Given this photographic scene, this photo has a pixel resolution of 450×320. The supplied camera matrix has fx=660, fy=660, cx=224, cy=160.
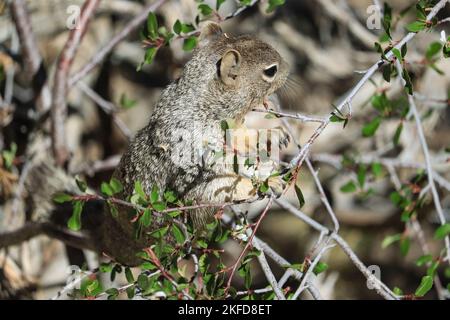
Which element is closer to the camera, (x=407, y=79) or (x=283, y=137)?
(x=407, y=79)

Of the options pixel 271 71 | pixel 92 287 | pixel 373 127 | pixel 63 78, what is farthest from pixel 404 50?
pixel 63 78

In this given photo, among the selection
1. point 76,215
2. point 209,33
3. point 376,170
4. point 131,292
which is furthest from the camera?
point 376,170

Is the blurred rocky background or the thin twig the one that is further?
the blurred rocky background

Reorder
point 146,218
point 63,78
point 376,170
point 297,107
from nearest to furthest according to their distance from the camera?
point 146,218 → point 376,170 → point 63,78 → point 297,107

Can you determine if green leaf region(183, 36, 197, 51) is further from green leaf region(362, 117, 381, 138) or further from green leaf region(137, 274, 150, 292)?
green leaf region(137, 274, 150, 292)

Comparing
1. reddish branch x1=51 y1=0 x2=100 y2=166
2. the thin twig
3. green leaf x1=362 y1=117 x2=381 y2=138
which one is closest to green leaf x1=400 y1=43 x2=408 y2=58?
the thin twig

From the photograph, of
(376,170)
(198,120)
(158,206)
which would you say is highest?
(198,120)

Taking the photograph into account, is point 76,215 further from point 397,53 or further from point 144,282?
point 397,53
